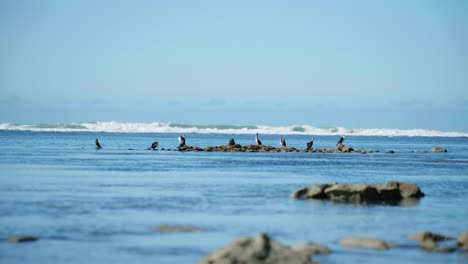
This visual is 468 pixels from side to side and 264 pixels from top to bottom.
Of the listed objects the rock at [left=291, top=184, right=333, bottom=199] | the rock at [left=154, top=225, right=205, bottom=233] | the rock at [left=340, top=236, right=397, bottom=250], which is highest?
the rock at [left=291, top=184, right=333, bottom=199]

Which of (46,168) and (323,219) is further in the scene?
(46,168)

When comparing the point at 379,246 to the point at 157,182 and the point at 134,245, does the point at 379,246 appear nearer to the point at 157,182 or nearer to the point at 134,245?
the point at 134,245

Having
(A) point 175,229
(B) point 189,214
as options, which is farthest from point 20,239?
(B) point 189,214

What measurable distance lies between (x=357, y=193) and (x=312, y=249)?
11.9 metres

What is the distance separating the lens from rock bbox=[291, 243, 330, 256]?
64.6 feet

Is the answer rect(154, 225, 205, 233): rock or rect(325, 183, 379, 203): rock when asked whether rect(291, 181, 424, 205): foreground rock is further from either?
rect(154, 225, 205, 233): rock

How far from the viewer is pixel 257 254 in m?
17.9

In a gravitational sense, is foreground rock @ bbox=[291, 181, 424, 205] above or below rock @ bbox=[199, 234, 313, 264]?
above

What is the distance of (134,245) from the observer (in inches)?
827

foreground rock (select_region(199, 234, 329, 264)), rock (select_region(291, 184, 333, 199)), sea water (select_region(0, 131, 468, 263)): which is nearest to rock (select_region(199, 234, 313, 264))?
foreground rock (select_region(199, 234, 329, 264))

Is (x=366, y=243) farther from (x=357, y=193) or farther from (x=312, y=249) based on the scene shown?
(x=357, y=193)

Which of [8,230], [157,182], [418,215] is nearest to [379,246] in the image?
[418,215]

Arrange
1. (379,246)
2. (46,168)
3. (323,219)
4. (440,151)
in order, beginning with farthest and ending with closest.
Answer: (440,151) < (46,168) < (323,219) < (379,246)

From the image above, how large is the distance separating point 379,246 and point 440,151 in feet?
228
